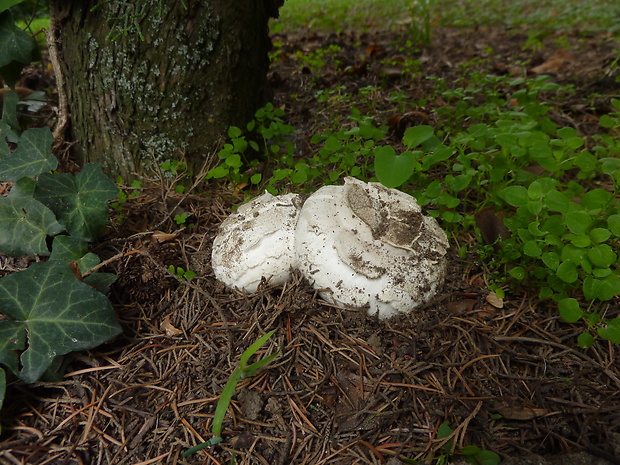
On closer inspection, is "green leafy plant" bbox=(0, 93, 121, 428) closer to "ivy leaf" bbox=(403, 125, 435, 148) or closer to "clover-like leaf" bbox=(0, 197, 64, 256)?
"clover-like leaf" bbox=(0, 197, 64, 256)

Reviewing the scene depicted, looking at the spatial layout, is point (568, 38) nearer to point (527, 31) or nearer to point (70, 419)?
point (527, 31)

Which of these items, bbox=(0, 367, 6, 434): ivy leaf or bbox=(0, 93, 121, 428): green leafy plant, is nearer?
bbox=(0, 367, 6, 434): ivy leaf

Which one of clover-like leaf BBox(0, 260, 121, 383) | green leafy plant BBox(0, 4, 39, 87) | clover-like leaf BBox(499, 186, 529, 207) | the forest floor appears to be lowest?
the forest floor

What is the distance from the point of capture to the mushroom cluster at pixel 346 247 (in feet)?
5.63

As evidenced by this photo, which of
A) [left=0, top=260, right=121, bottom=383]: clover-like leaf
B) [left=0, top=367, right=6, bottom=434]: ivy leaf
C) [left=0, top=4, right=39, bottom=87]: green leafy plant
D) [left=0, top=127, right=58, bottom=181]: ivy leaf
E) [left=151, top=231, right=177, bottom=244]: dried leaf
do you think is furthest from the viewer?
[left=0, top=4, right=39, bottom=87]: green leafy plant

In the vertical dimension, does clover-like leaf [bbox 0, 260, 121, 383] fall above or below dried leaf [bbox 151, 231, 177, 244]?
above

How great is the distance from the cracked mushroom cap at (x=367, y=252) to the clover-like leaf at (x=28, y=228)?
3.87ft

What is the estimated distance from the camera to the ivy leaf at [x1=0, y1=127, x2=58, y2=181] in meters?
2.01

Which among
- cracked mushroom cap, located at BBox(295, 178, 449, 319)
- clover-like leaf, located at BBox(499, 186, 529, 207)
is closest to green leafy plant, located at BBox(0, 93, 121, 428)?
cracked mushroom cap, located at BBox(295, 178, 449, 319)

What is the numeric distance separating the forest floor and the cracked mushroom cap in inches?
3.5

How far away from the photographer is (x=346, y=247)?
1.74m

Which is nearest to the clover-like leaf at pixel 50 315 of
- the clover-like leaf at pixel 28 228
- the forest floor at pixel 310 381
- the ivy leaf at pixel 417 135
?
the forest floor at pixel 310 381

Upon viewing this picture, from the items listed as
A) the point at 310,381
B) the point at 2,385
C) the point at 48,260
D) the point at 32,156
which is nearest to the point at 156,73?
the point at 32,156

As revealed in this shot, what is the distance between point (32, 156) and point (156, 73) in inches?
30.9
